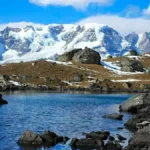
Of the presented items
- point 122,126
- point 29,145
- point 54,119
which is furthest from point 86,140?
point 54,119

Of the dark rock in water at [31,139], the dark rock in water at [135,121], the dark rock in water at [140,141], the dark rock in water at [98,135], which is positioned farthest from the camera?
the dark rock in water at [135,121]

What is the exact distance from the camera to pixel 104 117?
87875 mm

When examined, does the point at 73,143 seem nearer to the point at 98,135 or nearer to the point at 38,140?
the point at 38,140

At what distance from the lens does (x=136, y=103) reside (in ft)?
319

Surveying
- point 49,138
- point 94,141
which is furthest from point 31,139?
point 94,141

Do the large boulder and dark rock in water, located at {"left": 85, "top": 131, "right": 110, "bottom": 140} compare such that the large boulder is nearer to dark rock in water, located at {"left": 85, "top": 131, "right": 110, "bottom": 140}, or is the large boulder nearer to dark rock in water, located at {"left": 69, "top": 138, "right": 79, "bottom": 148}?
dark rock in water, located at {"left": 85, "top": 131, "right": 110, "bottom": 140}

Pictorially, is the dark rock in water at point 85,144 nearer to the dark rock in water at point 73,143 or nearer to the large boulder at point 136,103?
the dark rock in water at point 73,143

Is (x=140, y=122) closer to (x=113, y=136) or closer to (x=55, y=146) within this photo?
(x=113, y=136)

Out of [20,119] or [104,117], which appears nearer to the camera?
[20,119]

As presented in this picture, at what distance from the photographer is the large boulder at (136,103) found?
95.5m

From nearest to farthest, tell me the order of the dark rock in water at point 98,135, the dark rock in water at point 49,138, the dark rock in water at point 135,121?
the dark rock in water at point 49,138 → the dark rock in water at point 98,135 → the dark rock in water at point 135,121

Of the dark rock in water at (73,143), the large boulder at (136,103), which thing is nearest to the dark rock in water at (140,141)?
the dark rock in water at (73,143)

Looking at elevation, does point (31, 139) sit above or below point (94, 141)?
above

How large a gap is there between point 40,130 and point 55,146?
1343cm
